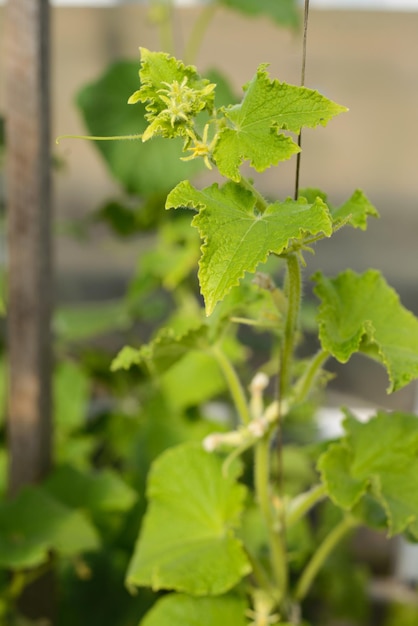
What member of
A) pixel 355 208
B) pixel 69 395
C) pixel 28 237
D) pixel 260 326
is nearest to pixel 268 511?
pixel 260 326

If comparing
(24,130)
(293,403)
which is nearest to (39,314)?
(24,130)

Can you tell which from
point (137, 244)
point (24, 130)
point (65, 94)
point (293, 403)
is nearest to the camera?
point (293, 403)

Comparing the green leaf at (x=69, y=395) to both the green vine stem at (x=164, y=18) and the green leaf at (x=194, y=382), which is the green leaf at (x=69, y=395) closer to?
the green leaf at (x=194, y=382)

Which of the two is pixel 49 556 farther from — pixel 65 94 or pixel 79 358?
pixel 65 94

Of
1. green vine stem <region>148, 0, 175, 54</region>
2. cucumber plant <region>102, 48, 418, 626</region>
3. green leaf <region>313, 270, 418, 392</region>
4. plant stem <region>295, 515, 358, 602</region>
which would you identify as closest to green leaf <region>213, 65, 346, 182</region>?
cucumber plant <region>102, 48, 418, 626</region>

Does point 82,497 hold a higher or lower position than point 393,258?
Answer: lower

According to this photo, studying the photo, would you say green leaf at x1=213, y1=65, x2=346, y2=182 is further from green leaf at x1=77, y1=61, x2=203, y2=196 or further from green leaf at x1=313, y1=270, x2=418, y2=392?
green leaf at x1=77, y1=61, x2=203, y2=196
